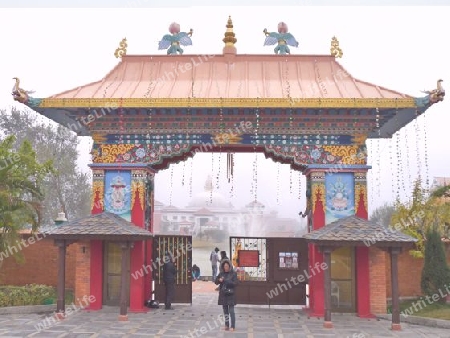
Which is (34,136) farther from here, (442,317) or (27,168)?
(442,317)

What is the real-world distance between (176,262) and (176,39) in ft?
20.5

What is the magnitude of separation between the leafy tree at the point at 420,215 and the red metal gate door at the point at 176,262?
20.5 feet

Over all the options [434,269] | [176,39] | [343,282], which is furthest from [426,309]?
[176,39]

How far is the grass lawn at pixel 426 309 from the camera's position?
11208 mm

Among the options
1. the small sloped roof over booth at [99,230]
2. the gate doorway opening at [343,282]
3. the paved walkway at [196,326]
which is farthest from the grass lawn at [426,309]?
the small sloped roof over booth at [99,230]

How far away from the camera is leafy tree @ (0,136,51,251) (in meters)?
12.2

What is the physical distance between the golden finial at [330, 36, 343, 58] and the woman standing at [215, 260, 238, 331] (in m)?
6.85

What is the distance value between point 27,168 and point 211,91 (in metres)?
5.31

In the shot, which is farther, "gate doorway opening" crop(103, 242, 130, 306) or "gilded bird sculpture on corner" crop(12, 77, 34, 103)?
"gate doorway opening" crop(103, 242, 130, 306)

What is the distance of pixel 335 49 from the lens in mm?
13398

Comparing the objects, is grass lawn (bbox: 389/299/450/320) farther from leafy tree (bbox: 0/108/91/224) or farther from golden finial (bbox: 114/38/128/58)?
leafy tree (bbox: 0/108/91/224)

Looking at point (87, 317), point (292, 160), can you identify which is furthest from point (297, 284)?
point (87, 317)

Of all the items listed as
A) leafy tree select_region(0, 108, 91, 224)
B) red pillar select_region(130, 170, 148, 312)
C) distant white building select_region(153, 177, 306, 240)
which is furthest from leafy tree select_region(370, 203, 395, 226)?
red pillar select_region(130, 170, 148, 312)

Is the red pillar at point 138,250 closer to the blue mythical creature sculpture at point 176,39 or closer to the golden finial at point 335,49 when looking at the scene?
the blue mythical creature sculpture at point 176,39
